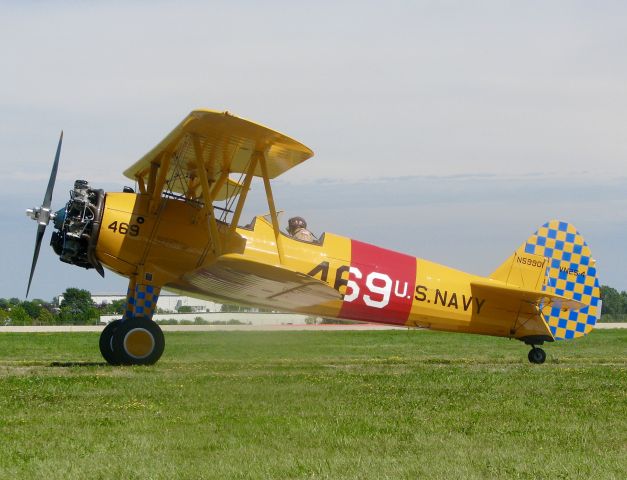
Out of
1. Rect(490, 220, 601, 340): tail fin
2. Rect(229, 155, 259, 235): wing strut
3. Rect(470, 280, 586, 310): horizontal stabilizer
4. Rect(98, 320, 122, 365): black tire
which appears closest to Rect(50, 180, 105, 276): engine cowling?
Rect(98, 320, 122, 365): black tire

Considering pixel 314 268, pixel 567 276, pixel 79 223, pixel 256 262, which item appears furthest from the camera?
pixel 567 276

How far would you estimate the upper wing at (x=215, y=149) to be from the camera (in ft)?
37.4

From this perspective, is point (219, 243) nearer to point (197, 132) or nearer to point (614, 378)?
point (197, 132)

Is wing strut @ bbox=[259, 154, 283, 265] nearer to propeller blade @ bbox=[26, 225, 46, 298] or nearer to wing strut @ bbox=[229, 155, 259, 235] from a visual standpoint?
wing strut @ bbox=[229, 155, 259, 235]

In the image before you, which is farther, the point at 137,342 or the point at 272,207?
the point at 272,207

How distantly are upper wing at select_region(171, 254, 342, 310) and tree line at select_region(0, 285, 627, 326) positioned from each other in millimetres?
31792

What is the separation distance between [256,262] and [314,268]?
2246 mm

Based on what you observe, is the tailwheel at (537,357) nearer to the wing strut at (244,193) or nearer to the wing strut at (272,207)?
the wing strut at (272,207)

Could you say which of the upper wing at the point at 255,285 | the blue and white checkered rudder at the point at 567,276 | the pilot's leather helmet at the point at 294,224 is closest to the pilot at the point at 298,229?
the pilot's leather helmet at the point at 294,224

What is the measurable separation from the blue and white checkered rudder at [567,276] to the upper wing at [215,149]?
4.86 m

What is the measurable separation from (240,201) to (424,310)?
3797 millimetres

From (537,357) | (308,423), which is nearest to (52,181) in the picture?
(308,423)

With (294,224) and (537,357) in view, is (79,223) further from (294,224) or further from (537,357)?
(537,357)

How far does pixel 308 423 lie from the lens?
7.27 m
